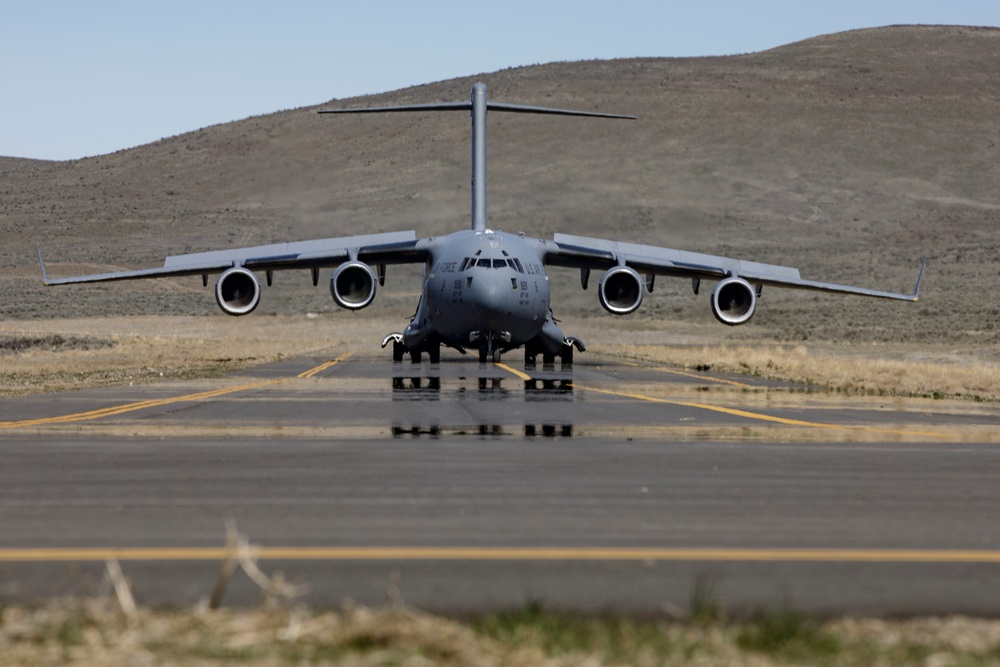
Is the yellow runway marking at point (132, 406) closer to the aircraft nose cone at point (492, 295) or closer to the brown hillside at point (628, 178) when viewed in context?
the aircraft nose cone at point (492, 295)

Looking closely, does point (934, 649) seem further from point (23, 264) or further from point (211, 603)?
point (23, 264)

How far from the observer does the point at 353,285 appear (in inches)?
1219

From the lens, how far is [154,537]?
7293 mm

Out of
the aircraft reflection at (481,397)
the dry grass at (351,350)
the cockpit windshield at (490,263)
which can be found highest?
the cockpit windshield at (490,263)

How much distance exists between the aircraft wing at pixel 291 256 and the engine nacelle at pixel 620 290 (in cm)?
459

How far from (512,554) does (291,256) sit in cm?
2653

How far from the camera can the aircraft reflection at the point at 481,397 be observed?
14.3 metres

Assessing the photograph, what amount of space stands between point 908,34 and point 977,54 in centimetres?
1413

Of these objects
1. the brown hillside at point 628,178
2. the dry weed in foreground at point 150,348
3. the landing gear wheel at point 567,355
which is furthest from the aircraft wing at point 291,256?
the brown hillside at point 628,178

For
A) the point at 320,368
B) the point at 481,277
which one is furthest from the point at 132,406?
the point at 320,368

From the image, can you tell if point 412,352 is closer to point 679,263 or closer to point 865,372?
point 679,263

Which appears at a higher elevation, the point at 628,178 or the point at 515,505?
the point at 628,178

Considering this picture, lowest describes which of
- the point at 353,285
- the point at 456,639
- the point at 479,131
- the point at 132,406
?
the point at 132,406

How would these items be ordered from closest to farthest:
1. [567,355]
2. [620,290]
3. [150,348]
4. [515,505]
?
[515,505], [620,290], [567,355], [150,348]
